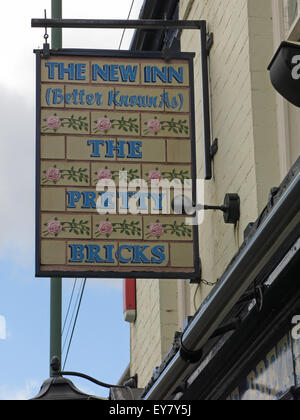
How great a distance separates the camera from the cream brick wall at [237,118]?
31.2 feet

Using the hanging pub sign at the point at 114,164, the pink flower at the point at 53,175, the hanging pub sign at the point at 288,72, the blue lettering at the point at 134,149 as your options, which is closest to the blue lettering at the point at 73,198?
the hanging pub sign at the point at 114,164

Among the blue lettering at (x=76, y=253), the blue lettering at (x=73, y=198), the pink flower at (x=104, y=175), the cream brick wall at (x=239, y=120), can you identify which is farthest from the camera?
the pink flower at (x=104, y=175)

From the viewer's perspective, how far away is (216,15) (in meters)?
11.1

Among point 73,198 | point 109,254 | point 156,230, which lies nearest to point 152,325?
point 156,230

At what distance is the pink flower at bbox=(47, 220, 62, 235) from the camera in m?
10.1

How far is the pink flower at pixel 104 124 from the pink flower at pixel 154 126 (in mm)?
349

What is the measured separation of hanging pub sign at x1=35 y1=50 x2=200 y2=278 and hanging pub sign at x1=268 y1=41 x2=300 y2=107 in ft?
13.1

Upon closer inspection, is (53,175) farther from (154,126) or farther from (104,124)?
(154,126)

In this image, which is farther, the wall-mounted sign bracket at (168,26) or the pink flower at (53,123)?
the wall-mounted sign bracket at (168,26)

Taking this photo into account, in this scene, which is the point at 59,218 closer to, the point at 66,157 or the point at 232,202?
the point at 66,157

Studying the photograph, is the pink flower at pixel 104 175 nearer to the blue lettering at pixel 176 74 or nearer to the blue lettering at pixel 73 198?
the blue lettering at pixel 73 198

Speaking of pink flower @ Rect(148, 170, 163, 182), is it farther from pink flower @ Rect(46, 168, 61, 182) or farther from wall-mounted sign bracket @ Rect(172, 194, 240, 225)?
pink flower @ Rect(46, 168, 61, 182)

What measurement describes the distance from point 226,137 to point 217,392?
2464mm
